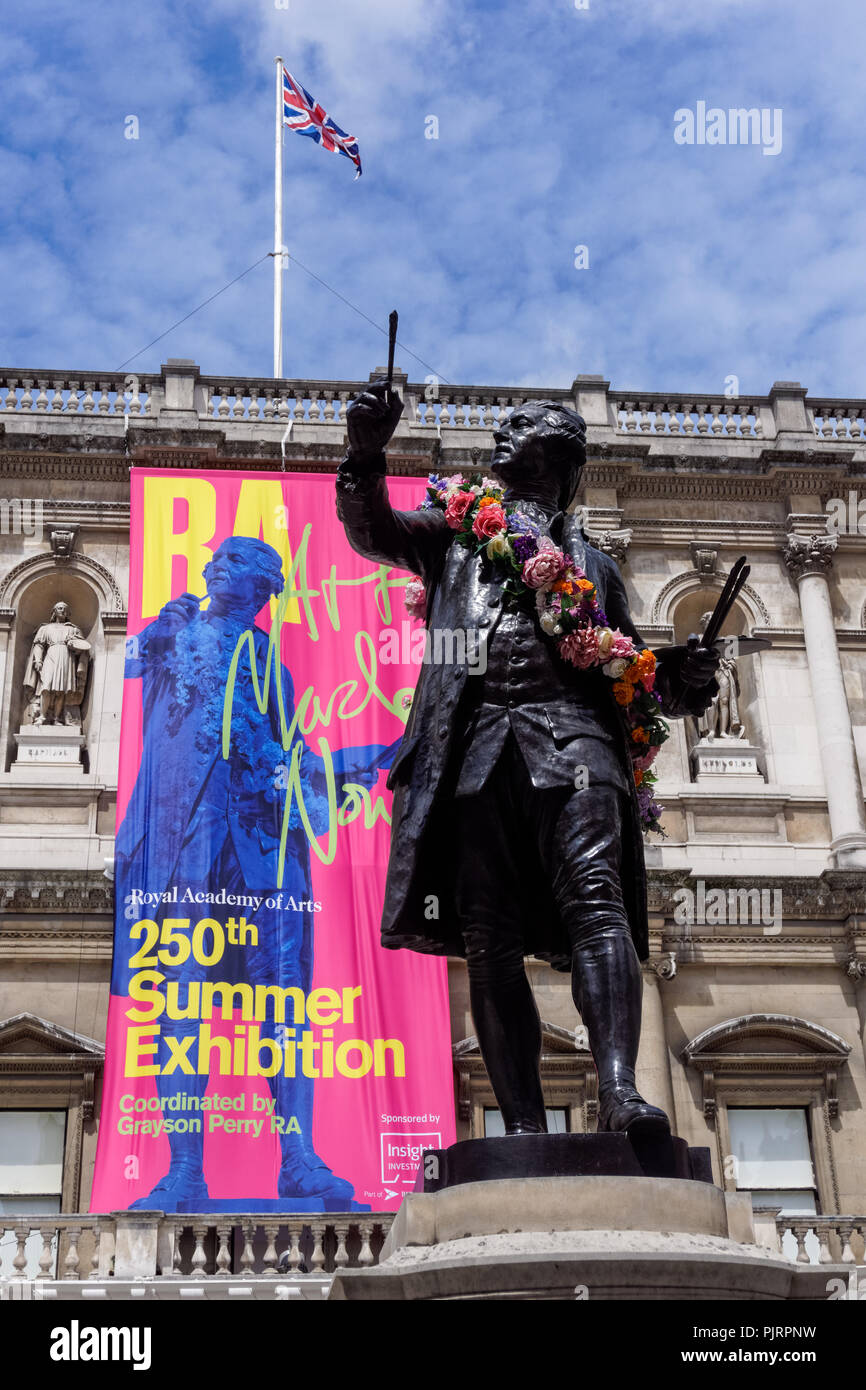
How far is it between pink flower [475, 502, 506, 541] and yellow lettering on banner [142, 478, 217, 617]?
43.4ft

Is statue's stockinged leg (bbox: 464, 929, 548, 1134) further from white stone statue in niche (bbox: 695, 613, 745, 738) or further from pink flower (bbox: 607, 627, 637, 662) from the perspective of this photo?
white stone statue in niche (bbox: 695, 613, 745, 738)

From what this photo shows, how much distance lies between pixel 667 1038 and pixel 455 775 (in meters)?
13.3

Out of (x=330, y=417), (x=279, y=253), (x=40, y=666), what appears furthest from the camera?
(x=279, y=253)

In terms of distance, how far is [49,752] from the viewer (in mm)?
17766

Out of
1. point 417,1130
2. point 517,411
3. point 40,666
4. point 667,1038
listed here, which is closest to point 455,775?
point 517,411

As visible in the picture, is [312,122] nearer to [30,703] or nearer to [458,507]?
[30,703]

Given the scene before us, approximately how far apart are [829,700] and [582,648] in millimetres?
14970

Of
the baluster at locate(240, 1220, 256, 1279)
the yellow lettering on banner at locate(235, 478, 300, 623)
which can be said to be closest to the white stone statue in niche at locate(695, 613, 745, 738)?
the yellow lettering on banner at locate(235, 478, 300, 623)

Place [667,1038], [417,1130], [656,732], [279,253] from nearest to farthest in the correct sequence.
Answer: [656,732] → [417,1130] → [667,1038] → [279,253]

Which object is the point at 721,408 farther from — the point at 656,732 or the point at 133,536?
the point at 656,732

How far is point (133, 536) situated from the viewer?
59.1 feet

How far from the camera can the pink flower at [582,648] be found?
4.41 metres

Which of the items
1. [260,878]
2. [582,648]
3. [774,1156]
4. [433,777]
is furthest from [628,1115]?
[774,1156]

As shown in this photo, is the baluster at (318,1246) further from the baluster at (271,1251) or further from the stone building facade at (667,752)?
the stone building facade at (667,752)
